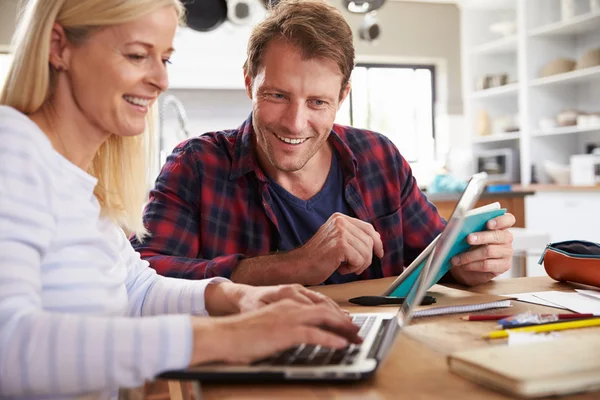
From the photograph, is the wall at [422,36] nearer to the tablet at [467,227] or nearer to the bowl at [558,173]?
the bowl at [558,173]

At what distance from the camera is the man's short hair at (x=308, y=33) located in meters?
1.51

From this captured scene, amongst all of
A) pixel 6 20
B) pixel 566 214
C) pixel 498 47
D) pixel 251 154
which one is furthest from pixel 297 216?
pixel 498 47

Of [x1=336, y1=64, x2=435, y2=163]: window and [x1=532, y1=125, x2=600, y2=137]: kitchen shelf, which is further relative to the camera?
[x1=336, y1=64, x2=435, y2=163]: window

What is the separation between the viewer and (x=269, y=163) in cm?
168

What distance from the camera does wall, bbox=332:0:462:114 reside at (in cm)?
625

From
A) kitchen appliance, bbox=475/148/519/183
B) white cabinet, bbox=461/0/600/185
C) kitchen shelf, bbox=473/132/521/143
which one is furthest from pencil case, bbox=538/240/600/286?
kitchen appliance, bbox=475/148/519/183

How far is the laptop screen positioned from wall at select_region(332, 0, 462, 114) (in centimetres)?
537

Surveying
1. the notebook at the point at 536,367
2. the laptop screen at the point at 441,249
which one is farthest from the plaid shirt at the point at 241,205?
the notebook at the point at 536,367

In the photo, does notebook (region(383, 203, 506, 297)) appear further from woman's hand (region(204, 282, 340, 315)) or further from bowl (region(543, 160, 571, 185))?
bowl (region(543, 160, 571, 185))

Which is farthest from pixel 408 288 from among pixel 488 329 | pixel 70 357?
pixel 70 357

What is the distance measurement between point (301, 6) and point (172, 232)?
0.65 m

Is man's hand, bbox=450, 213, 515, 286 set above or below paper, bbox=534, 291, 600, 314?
above

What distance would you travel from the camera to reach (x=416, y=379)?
696 millimetres

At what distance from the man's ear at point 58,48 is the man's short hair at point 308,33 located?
0.71m
